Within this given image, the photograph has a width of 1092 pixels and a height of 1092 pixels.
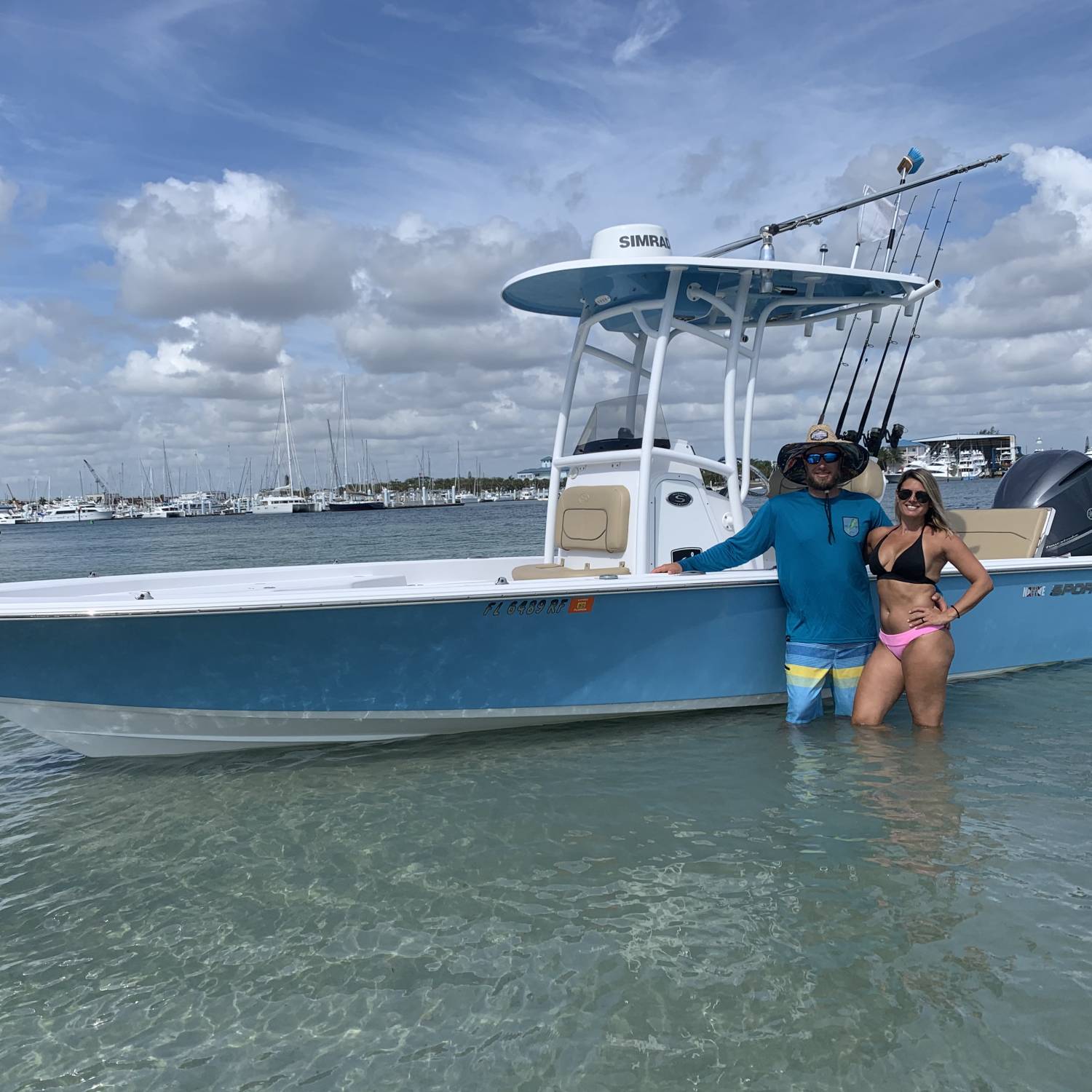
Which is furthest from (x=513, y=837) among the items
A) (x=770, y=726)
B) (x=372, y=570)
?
(x=372, y=570)

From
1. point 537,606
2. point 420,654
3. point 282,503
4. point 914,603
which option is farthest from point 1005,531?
point 282,503

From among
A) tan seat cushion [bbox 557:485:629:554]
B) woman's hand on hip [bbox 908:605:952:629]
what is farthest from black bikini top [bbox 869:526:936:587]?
tan seat cushion [bbox 557:485:629:554]

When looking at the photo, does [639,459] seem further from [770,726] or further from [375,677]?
[375,677]

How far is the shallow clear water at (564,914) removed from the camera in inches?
110

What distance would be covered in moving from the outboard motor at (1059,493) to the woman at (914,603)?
2.46 m

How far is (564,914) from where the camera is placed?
3598mm

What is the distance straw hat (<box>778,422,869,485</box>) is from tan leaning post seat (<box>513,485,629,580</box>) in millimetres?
1213

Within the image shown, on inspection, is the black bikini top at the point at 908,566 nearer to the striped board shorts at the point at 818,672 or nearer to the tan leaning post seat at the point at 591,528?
the striped board shorts at the point at 818,672

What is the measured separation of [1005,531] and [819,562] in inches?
105

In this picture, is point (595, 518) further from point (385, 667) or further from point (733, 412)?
point (385, 667)

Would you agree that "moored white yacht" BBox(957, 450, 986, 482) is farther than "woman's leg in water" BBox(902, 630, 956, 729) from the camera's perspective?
Yes

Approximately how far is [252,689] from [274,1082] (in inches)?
110

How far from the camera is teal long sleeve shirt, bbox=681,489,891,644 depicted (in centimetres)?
558

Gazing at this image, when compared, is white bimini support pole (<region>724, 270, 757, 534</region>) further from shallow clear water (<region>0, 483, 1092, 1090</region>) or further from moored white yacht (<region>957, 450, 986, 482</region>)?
moored white yacht (<region>957, 450, 986, 482</region>)
